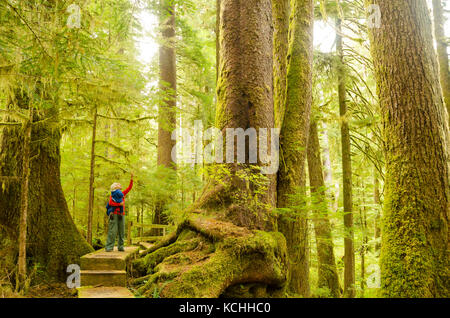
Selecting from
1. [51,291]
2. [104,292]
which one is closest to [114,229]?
[104,292]

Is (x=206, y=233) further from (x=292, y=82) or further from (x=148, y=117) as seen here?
(x=148, y=117)

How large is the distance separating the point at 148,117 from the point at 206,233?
613 cm

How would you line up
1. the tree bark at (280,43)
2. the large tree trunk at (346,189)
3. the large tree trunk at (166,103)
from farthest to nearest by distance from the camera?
the large tree trunk at (166,103) → the large tree trunk at (346,189) → the tree bark at (280,43)

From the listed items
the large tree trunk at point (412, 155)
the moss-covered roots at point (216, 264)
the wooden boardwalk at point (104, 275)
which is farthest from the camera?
the wooden boardwalk at point (104, 275)

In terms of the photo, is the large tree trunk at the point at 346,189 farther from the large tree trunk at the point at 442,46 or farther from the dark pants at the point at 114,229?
the dark pants at the point at 114,229

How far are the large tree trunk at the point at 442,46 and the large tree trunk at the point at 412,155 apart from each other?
609 cm

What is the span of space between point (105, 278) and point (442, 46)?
11.8 metres

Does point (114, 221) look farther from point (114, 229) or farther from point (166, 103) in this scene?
point (166, 103)

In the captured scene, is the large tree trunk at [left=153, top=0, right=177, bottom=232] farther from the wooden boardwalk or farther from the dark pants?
the wooden boardwalk

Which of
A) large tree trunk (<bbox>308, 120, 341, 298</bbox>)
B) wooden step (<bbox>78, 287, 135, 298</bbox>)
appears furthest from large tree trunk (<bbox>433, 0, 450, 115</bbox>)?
wooden step (<bbox>78, 287, 135, 298</bbox>)

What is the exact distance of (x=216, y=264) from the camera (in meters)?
4.05

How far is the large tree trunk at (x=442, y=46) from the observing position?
8750 mm

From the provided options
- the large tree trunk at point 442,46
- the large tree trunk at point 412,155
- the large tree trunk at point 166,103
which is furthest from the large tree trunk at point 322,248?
the large tree trunk at point 166,103
